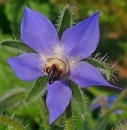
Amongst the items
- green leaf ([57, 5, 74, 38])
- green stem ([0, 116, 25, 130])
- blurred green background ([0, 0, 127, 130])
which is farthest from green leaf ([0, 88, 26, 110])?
green leaf ([57, 5, 74, 38])

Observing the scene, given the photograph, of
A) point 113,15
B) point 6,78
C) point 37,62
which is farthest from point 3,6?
point 37,62

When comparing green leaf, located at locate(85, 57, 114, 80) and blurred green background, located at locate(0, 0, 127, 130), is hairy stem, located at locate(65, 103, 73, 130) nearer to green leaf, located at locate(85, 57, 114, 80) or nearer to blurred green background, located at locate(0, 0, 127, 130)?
Answer: green leaf, located at locate(85, 57, 114, 80)

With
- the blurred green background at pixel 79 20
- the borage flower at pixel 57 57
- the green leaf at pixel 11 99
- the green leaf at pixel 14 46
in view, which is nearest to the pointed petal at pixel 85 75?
the borage flower at pixel 57 57

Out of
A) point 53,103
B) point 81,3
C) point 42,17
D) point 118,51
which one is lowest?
point 118,51

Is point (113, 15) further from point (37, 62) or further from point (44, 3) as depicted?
point (37, 62)

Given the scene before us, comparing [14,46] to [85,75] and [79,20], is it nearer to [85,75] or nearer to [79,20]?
[85,75]

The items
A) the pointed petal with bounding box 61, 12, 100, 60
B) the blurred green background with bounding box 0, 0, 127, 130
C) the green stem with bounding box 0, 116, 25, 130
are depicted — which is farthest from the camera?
the blurred green background with bounding box 0, 0, 127, 130

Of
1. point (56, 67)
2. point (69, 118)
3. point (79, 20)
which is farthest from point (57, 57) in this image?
point (79, 20)
